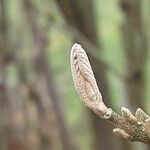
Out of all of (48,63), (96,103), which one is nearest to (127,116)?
(96,103)

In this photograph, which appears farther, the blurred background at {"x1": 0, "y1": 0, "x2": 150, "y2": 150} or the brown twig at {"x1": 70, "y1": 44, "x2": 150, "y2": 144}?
the blurred background at {"x1": 0, "y1": 0, "x2": 150, "y2": 150}

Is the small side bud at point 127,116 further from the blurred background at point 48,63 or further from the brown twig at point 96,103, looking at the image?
the blurred background at point 48,63

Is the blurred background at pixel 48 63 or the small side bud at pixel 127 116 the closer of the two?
the small side bud at pixel 127 116

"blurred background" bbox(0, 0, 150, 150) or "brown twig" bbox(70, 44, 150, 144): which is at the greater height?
"brown twig" bbox(70, 44, 150, 144)

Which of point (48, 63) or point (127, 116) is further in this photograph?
point (48, 63)

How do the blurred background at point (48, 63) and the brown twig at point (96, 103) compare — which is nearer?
the brown twig at point (96, 103)

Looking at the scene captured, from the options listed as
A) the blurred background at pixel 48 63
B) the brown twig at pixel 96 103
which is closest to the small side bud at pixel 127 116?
the brown twig at pixel 96 103

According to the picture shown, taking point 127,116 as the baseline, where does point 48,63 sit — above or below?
below

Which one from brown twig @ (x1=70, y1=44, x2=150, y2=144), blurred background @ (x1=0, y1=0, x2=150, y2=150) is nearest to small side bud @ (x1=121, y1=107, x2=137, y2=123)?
brown twig @ (x1=70, y1=44, x2=150, y2=144)

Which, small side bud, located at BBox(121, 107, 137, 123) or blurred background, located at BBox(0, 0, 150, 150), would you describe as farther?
blurred background, located at BBox(0, 0, 150, 150)

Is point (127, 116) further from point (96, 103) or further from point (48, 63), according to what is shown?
point (48, 63)

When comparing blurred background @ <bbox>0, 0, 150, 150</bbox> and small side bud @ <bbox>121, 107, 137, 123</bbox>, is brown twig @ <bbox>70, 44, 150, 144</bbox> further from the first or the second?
blurred background @ <bbox>0, 0, 150, 150</bbox>

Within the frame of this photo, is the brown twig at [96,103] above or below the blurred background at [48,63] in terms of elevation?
above
